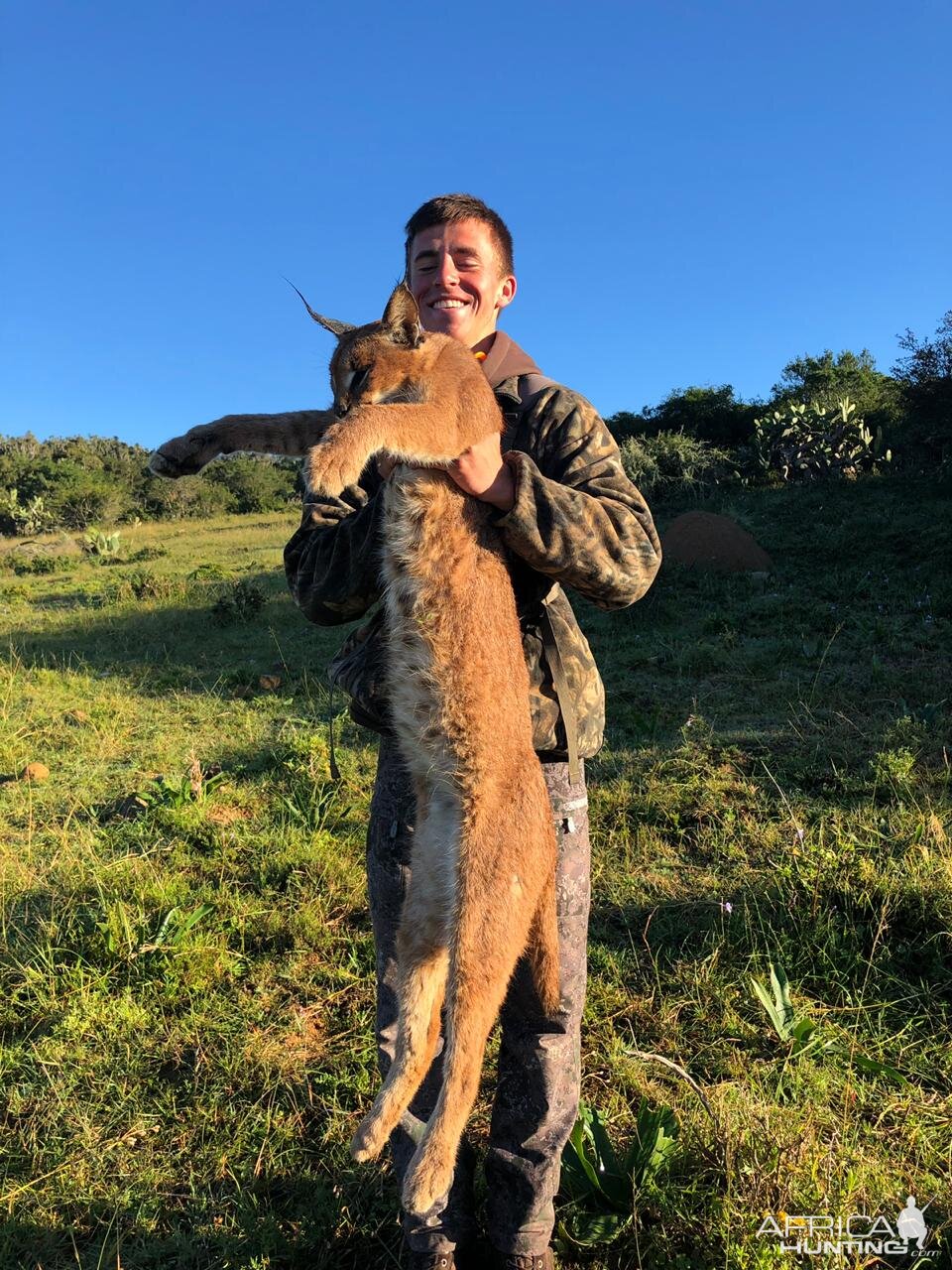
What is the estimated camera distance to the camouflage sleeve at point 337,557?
9.52ft

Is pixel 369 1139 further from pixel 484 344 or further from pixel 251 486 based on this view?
pixel 251 486

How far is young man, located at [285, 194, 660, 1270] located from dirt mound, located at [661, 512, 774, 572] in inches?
395

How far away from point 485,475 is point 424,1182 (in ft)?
7.42

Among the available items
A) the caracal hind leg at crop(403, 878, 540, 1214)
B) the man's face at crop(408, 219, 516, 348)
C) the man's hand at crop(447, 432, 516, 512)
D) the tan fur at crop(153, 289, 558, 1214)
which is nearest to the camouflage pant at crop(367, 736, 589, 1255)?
the tan fur at crop(153, 289, 558, 1214)

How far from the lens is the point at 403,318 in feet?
9.29

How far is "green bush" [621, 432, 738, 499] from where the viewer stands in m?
20.1

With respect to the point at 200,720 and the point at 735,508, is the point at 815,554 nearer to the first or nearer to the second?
the point at 735,508

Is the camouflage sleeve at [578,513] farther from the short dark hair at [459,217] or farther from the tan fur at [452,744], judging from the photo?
the short dark hair at [459,217]

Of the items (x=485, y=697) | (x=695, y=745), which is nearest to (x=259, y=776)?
(x=695, y=745)

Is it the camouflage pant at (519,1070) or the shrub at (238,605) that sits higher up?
the shrub at (238,605)

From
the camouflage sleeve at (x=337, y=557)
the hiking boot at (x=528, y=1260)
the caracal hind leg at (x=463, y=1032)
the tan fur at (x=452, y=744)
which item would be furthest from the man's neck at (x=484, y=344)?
the hiking boot at (x=528, y=1260)

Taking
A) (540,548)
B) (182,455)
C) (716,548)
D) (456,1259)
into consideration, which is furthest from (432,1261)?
(716,548)

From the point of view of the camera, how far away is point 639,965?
4242 millimetres

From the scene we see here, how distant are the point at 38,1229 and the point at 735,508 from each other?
57.5ft
